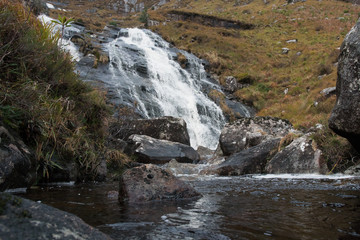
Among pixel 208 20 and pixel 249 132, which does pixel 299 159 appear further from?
pixel 208 20

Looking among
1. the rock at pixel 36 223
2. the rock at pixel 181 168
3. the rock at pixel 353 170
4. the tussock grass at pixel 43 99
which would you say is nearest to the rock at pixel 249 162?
the rock at pixel 181 168

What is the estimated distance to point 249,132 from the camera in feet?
35.4

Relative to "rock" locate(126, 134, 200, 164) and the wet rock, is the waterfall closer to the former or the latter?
"rock" locate(126, 134, 200, 164)

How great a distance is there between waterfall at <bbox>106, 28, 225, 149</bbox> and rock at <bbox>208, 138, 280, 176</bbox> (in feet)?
22.7

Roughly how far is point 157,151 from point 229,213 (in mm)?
6958

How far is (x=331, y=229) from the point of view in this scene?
248cm

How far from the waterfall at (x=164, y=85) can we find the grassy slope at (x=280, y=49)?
354 cm

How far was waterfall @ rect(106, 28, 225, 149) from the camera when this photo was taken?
53.3 ft

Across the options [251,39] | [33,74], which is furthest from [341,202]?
[251,39]

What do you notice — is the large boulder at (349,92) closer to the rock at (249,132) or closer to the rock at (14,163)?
the rock at (249,132)

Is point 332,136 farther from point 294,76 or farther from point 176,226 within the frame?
point 294,76

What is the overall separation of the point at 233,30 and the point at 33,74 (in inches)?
1397

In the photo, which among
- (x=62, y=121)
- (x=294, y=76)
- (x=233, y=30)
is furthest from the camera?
(x=233, y=30)

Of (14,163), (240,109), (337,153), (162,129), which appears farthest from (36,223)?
(240,109)
